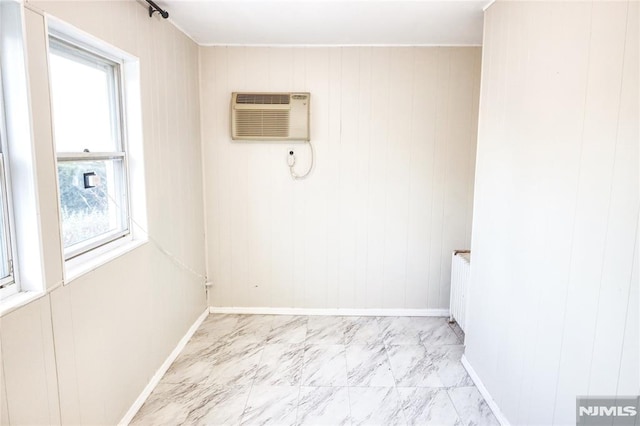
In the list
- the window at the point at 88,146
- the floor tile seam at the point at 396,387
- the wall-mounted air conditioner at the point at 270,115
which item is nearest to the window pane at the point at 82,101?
the window at the point at 88,146

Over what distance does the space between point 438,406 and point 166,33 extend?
305 centimetres

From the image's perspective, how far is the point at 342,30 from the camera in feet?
9.61

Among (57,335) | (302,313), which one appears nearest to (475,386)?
(302,313)

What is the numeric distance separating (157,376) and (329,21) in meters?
2.74

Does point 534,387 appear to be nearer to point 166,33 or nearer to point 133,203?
point 133,203

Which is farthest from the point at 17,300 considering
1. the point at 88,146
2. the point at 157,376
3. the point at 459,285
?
the point at 459,285

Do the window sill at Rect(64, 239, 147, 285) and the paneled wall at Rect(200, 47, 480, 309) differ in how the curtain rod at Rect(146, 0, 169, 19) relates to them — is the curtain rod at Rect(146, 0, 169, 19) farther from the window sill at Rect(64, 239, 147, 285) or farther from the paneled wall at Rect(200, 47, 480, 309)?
the window sill at Rect(64, 239, 147, 285)

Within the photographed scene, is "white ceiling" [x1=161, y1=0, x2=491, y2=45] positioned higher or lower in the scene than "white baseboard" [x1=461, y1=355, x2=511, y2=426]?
higher

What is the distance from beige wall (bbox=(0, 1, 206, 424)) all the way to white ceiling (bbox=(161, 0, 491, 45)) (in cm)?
28

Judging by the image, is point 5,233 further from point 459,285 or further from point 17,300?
point 459,285

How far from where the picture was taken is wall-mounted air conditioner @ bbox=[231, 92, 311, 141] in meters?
3.32

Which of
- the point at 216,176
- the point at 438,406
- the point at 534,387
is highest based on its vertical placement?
the point at 216,176

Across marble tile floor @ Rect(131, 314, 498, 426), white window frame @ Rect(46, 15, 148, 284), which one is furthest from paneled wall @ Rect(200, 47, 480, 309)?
white window frame @ Rect(46, 15, 148, 284)

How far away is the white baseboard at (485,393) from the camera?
84.1 inches
